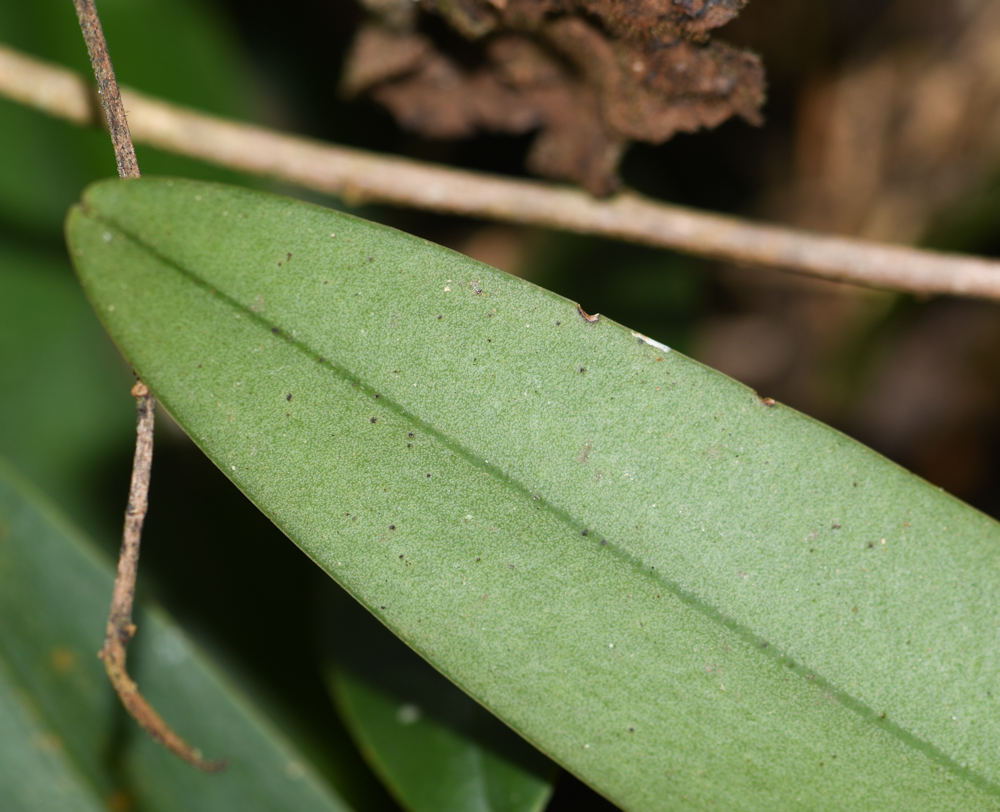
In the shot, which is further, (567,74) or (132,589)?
(567,74)

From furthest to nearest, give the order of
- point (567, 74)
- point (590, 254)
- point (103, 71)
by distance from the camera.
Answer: point (590, 254) < point (567, 74) < point (103, 71)

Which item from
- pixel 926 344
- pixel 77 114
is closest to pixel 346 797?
pixel 77 114

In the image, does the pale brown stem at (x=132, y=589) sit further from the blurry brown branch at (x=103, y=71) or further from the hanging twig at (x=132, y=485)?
the blurry brown branch at (x=103, y=71)

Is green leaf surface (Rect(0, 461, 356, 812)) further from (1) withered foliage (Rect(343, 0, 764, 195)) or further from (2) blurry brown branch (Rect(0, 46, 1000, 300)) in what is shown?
(1) withered foliage (Rect(343, 0, 764, 195))

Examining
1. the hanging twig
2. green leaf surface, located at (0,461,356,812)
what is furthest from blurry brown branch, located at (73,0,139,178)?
green leaf surface, located at (0,461,356,812)

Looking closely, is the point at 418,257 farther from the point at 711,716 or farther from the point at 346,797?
the point at 346,797

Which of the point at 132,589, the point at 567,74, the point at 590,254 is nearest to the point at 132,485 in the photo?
the point at 132,589

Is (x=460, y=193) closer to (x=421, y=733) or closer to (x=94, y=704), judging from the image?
(x=421, y=733)
